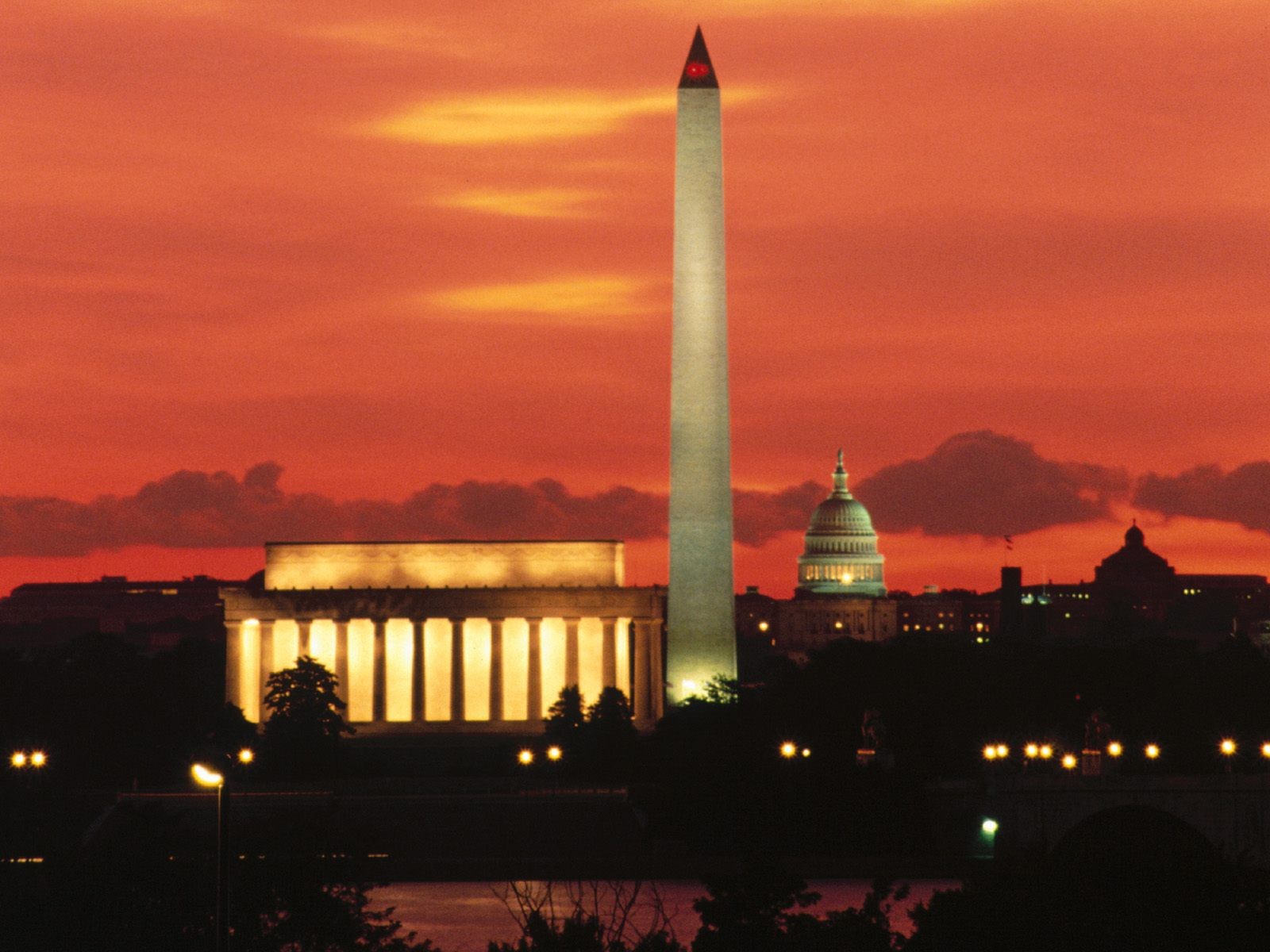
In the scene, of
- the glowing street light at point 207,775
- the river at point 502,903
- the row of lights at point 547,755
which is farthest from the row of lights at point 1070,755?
the glowing street light at point 207,775

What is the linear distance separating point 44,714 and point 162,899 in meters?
93.7

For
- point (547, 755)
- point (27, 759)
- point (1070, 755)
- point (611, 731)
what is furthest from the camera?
point (547, 755)

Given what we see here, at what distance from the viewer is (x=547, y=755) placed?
579 ft

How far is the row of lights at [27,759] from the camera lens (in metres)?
134

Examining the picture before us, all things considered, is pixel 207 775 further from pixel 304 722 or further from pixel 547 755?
pixel 304 722

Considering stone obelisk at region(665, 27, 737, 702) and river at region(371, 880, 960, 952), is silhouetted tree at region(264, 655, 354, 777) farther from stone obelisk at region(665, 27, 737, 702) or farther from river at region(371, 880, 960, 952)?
river at region(371, 880, 960, 952)

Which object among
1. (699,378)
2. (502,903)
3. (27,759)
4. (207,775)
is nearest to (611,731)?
(699,378)

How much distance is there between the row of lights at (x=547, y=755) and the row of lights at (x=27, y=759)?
85.9 feet

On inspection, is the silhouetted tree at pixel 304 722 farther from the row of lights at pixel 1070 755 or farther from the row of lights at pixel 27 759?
the row of lights at pixel 1070 755

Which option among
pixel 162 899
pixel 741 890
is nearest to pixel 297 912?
pixel 162 899

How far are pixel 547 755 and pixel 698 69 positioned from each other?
35931 millimetres

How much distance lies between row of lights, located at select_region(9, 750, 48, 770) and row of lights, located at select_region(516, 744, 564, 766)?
26169 mm

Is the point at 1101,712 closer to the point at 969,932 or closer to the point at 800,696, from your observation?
the point at 800,696

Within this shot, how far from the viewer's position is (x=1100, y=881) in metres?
83.1
